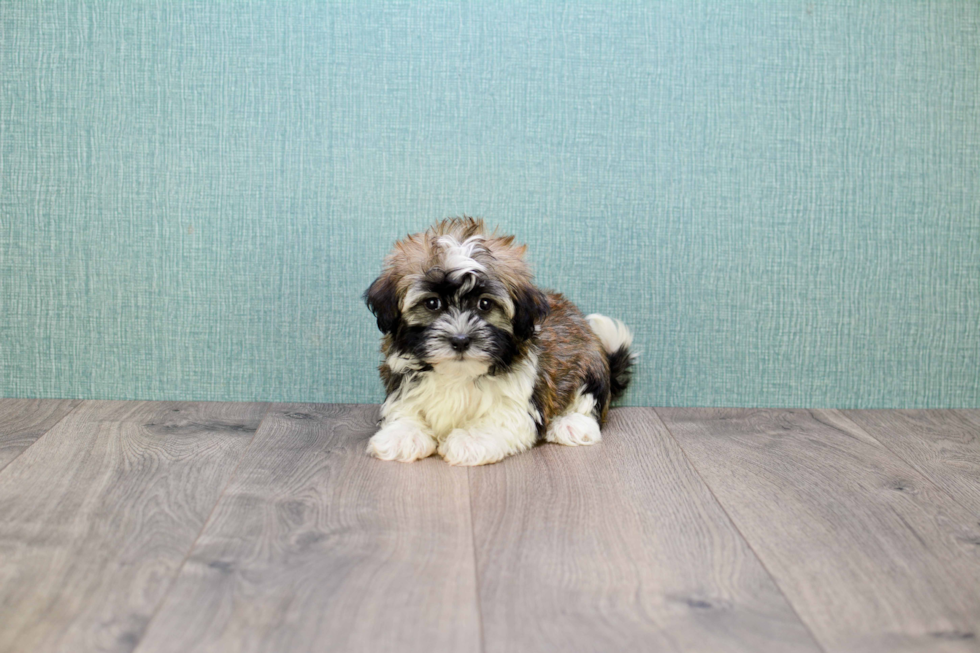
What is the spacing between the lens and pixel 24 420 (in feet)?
8.10

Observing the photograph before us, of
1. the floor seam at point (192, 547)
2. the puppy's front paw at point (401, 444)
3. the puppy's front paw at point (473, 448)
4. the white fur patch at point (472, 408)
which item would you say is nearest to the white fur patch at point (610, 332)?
the white fur patch at point (472, 408)

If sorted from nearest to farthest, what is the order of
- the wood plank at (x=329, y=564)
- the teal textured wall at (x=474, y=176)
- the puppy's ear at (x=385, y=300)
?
the wood plank at (x=329, y=564)
the puppy's ear at (x=385, y=300)
the teal textured wall at (x=474, y=176)

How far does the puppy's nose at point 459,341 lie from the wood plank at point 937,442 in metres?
1.27

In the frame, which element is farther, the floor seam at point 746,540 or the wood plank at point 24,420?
the wood plank at point 24,420

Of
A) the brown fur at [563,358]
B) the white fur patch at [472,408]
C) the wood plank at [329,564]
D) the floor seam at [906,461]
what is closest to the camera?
the wood plank at [329,564]

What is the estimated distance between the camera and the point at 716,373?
2762 millimetres

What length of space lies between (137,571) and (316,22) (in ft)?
5.82

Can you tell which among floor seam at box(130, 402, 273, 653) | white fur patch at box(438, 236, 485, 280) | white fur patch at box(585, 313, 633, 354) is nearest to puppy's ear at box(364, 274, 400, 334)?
white fur patch at box(438, 236, 485, 280)

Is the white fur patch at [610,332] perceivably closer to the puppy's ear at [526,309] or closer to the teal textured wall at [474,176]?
the teal textured wall at [474,176]

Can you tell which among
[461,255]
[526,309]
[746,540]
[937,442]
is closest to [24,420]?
[461,255]

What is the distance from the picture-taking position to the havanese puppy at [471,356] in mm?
2053

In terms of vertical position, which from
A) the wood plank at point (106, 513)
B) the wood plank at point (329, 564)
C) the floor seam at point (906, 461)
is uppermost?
the floor seam at point (906, 461)

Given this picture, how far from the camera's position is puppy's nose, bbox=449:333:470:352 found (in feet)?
6.63

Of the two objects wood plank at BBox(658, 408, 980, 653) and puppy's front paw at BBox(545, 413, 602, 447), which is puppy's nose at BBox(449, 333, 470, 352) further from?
wood plank at BBox(658, 408, 980, 653)
